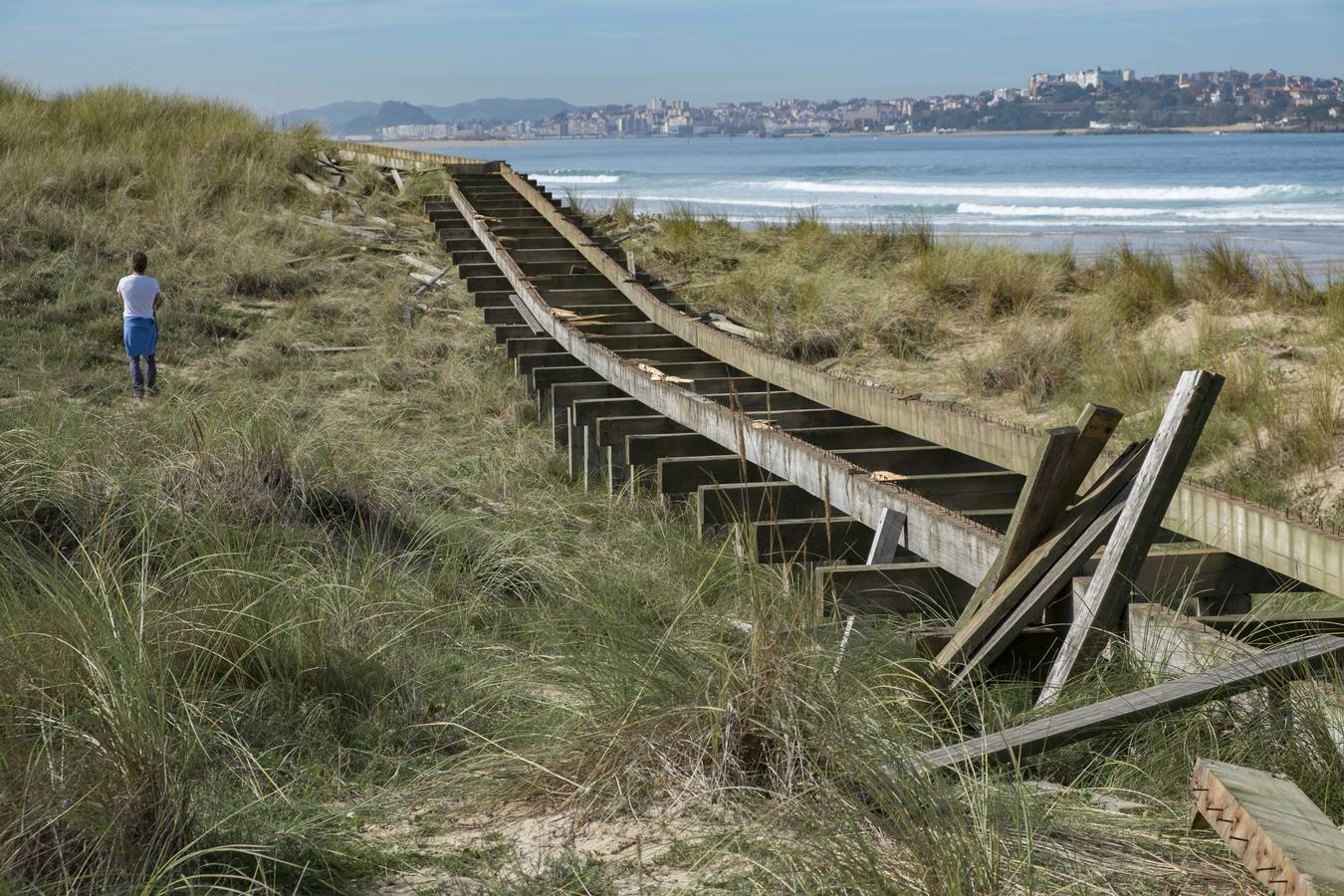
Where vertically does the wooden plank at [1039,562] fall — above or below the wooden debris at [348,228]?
below

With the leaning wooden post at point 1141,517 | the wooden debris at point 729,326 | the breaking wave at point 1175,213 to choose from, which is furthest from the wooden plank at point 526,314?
the breaking wave at point 1175,213

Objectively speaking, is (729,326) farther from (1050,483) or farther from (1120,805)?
(1120,805)

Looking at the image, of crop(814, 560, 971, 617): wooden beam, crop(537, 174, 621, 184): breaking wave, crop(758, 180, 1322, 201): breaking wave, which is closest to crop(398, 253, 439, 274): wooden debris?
crop(814, 560, 971, 617): wooden beam

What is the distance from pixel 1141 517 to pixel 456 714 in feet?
7.20

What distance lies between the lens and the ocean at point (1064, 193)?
31947 millimetres

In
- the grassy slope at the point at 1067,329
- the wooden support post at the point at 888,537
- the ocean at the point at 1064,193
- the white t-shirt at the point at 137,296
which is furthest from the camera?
the ocean at the point at 1064,193

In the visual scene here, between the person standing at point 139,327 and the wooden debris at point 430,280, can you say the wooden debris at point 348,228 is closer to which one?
the wooden debris at point 430,280

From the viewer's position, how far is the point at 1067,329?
11.4m

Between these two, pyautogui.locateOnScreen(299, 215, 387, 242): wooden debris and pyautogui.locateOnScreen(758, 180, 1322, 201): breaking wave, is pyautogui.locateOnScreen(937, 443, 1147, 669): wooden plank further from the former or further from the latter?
pyautogui.locateOnScreen(758, 180, 1322, 201): breaking wave

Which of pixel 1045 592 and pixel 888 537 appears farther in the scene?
pixel 888 537

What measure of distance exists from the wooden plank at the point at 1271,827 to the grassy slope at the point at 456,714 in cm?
9

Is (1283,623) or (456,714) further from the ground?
(1283,623)

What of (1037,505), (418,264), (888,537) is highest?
(418,264)

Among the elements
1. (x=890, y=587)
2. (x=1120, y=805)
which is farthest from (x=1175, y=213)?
(x=1120, y=805)
